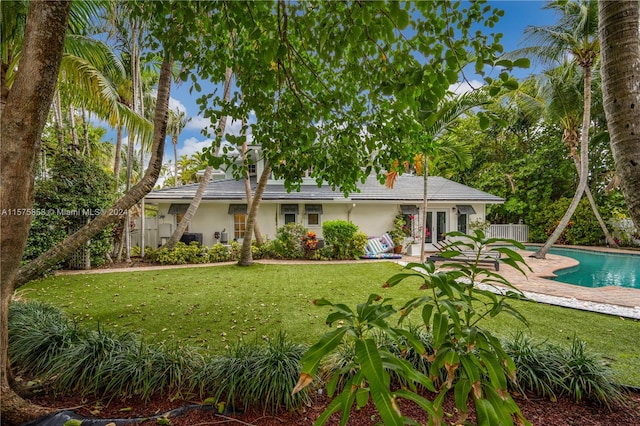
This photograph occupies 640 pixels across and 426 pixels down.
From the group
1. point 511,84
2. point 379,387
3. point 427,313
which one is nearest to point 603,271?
point 427,313

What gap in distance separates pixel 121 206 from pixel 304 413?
309 cm

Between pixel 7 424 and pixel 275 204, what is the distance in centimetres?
1422

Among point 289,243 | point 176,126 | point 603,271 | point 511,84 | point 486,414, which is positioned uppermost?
point 176,126

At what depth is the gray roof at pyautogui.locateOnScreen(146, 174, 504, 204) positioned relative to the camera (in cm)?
1541

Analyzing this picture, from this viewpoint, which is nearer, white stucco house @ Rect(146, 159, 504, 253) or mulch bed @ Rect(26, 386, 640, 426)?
mulch bed @ Rect(26, 386, 640, 426)

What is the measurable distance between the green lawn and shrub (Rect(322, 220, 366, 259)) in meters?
3.45

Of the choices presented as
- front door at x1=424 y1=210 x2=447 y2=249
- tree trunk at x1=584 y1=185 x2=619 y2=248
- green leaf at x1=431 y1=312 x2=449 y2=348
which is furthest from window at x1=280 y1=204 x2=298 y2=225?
tree trunk at x1=584 y1=185 x2=619 y2=248

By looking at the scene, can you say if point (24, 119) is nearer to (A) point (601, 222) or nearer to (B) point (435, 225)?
(B) point (435, 225)

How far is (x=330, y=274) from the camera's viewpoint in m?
10.2

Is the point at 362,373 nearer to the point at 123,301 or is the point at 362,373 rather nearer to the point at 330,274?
the point at 123,301

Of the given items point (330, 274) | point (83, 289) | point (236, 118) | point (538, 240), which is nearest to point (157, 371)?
point (236, 118)

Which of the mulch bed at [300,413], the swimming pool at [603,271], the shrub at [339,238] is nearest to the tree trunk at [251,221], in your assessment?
the shrub at [339,238]

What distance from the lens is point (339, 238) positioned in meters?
13.7

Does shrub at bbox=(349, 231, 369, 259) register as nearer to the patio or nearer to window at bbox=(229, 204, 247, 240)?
the patio
